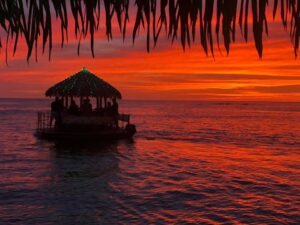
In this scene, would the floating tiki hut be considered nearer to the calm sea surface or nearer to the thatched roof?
the thatched roof

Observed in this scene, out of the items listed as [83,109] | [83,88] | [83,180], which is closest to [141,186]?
[83,180]

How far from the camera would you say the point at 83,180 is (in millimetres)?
17172

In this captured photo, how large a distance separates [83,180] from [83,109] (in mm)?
7654

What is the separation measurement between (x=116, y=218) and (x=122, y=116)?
13.7 m

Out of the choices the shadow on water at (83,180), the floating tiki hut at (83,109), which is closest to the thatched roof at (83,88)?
the floating tiki hut at (83,109)

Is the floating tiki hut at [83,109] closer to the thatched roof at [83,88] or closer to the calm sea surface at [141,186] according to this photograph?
the thatched roof at [83,88]

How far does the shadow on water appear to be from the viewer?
41.5 ft

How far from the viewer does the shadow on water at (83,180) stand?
41.5 feet

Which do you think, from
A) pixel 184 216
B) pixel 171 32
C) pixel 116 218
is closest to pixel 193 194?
pixel 184 216

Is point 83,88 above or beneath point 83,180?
above

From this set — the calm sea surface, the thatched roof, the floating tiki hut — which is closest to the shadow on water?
the calm sea surface

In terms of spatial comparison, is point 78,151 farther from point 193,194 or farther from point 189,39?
point 189,39

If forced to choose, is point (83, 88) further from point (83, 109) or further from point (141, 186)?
point (141, 186)

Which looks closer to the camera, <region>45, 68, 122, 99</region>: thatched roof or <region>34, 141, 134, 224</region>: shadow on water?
<region>34, 141, 134, 224</region>: shadow on water
